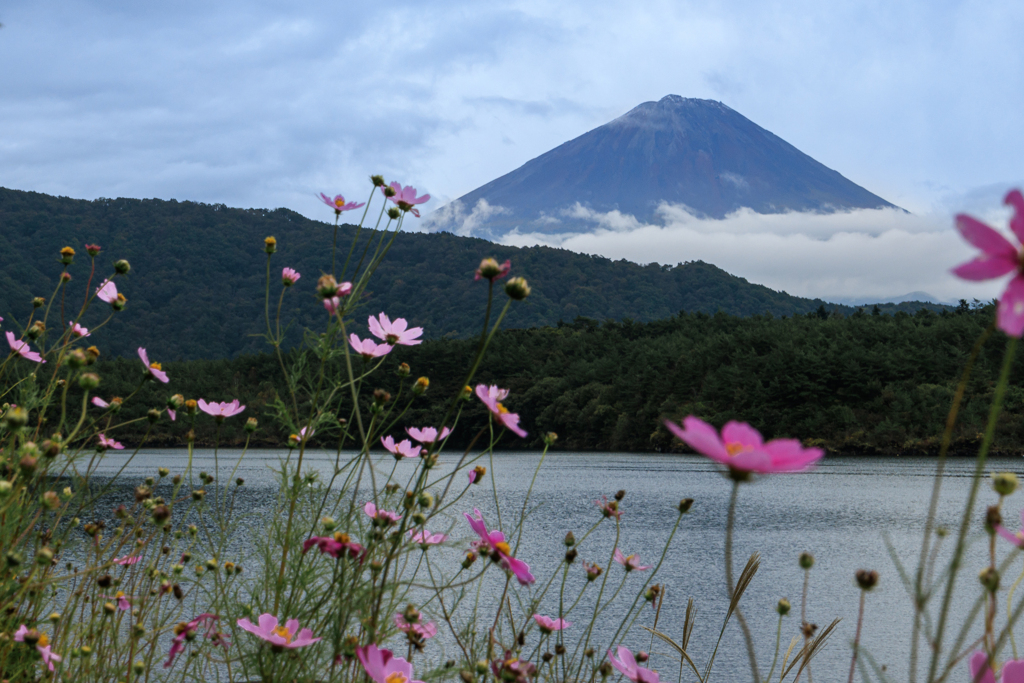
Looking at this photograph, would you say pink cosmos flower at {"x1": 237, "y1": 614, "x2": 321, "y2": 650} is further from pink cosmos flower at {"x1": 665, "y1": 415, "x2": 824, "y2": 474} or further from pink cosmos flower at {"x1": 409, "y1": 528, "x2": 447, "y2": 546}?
pink cosmos flower at {"x1": 665, "y1": 415, "x2": 824, "y2": 474}

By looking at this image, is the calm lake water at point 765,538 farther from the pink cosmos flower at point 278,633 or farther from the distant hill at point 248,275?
the distant hill at point 248,275

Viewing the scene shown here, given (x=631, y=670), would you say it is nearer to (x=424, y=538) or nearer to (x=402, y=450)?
(x=424, y=538)

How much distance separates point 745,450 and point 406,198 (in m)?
1.12

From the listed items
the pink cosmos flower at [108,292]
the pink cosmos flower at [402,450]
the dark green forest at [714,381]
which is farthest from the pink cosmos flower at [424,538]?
the dark green forest at [714,381]

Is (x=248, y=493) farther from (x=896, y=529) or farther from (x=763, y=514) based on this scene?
(x=896, y=529)

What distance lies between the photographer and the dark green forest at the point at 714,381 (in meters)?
17.8

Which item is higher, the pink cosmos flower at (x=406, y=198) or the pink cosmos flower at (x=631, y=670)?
the pink cosmos flower at (x=406, y=198)

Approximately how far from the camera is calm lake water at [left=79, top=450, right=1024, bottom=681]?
3.61 metres

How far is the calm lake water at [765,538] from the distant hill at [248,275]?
91.0 ft

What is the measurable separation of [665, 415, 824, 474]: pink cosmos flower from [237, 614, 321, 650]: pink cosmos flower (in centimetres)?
65

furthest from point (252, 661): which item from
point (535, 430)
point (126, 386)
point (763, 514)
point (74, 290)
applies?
point (74, 290)

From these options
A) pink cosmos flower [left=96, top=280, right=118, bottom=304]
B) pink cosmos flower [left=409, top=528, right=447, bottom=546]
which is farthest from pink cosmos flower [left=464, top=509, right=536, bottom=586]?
pink cosmos flower [left=96, top=280, right=118, bottom=304]

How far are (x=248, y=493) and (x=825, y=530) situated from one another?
592 centimetres

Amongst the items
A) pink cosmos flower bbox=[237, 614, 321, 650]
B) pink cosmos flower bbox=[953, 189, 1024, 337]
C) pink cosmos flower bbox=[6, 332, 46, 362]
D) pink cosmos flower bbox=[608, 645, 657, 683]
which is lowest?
pink cosmos flower bbox=[608, 645, 657, 683]
